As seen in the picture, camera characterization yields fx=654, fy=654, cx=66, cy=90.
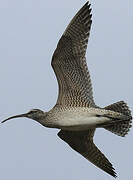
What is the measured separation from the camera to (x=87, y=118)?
12516mm

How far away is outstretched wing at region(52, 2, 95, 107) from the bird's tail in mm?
587

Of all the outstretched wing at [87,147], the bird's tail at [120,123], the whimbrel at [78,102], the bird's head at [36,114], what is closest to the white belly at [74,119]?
the whimbrel at [78,102]

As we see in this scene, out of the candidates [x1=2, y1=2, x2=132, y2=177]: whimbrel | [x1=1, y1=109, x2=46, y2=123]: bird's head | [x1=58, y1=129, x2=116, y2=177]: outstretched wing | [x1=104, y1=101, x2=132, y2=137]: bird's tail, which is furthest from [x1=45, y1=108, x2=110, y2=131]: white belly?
[x1=58, y1=129, x2=116, y2=177]: outstretched wing

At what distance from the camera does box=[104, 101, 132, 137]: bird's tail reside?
44.0 ft

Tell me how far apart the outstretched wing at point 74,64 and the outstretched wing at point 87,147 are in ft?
3.58

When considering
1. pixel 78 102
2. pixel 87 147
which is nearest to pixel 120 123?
pixel 87 147

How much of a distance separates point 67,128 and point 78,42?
1927mm

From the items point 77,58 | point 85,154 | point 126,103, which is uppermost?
point 77,58

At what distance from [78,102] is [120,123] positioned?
1.22 metres

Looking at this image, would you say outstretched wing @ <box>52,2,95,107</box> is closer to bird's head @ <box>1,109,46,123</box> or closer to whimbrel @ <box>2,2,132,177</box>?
whimbrel @ <box>2,2,132,177</box>

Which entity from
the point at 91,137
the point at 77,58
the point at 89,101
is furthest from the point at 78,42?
the point at 91,137

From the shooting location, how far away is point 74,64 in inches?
524

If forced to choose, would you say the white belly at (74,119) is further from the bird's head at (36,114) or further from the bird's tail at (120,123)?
the bird's tail at (120,123)

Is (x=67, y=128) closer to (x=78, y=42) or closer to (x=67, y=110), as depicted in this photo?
(x=67, y=110)
